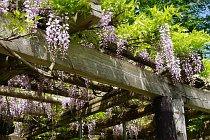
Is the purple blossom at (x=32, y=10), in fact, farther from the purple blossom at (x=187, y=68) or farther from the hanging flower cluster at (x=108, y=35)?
the purple blossom at (x=187, y=68)

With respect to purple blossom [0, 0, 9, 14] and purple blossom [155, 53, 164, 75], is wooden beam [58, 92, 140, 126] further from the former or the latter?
purple blossom [0, 0, 9, 14]

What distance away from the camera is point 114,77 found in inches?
127

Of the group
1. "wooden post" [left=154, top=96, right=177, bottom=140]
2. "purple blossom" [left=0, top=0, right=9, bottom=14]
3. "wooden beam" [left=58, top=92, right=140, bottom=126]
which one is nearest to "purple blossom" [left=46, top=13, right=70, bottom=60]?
"purple blossom" [left=0, top=0, right=9, bottom=14]

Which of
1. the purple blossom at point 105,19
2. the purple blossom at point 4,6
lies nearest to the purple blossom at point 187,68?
the purple blossom at point 105,19

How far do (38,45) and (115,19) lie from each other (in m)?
0.77

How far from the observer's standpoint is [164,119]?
11.9 feet

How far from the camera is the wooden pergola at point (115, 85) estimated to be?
2662mm

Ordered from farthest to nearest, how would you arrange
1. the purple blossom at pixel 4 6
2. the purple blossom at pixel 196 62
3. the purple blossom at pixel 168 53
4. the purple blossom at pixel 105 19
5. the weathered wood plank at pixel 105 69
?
the purple blossom at pixel 196 62 → the purple blossom at pixel 168 53 → the purple blossom at pixel 105 19 → the weathered wood plank at pixel 105 69 → the purple blossom at pixel 4 6

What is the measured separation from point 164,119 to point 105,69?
860 mm

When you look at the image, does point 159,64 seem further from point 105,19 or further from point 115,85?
point 105,19

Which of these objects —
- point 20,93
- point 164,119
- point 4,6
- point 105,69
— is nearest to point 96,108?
point 20,93

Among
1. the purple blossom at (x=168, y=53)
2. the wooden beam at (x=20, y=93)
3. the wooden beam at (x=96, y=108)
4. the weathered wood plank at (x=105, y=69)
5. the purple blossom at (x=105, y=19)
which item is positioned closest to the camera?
the weathered wood plank at (x=105, y=69)

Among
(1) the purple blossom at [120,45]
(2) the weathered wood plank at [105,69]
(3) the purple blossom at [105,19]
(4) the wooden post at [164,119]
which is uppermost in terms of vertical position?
(3) the purple blossom at [105,19]

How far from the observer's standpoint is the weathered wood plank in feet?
8.50
